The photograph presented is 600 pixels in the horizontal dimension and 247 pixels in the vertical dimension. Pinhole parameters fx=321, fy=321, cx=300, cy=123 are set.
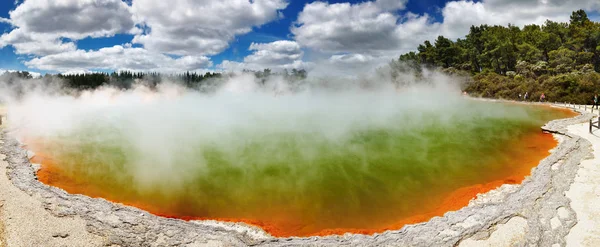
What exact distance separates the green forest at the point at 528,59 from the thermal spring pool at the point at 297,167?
40.8ft

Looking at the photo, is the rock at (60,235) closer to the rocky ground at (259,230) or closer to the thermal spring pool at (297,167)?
the rocky ground at (259,230)

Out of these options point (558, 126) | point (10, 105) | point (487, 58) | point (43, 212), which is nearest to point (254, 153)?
point (43, 212)

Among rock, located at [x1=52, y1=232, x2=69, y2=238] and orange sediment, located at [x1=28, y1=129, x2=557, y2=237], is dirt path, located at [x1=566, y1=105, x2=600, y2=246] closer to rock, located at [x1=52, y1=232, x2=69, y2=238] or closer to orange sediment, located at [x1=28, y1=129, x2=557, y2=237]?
orange sediment, located at [x1=28, y1=129, x2=557, y2=237]

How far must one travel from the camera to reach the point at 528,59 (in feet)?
120

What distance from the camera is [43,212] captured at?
6.54m

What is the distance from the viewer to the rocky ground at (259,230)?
18.1 ft

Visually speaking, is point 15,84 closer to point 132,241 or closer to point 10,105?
point 10,105

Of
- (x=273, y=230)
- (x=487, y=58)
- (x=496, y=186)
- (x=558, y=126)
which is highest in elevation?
(x=487, y=58)

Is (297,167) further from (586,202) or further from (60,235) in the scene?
(586,202)

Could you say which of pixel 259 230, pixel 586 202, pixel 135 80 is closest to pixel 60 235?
pixel 259 230

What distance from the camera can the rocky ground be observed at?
5516mm

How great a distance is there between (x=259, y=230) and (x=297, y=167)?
398 cm

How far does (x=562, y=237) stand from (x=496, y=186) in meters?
3.23

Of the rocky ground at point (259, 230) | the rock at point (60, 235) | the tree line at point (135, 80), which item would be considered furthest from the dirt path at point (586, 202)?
the tree line at point (135, 80)
